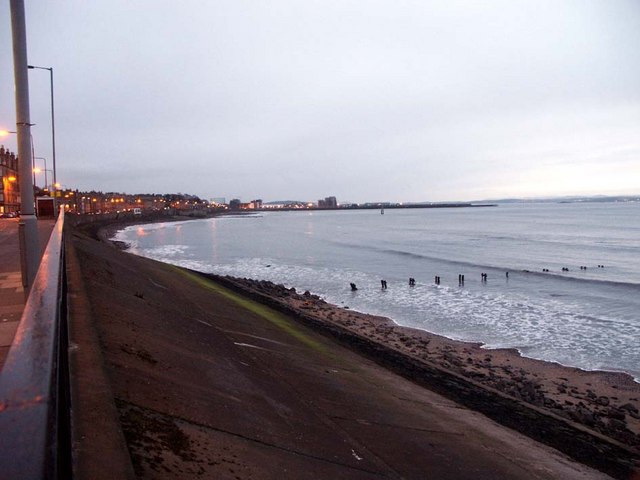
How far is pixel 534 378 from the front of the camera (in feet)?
47.6

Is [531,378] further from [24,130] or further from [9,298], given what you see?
[24,130]

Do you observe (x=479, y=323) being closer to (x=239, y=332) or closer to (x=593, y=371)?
(x=593, y=371)

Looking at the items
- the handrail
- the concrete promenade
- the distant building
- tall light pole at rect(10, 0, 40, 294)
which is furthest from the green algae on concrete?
the distant building

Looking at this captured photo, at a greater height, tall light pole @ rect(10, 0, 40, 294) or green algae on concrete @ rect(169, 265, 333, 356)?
tall light pole @ rect(10, 0, 40, 294)

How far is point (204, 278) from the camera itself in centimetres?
2742

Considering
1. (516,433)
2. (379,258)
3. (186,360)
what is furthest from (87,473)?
(379,258)

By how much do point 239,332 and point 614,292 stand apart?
25.3 meters

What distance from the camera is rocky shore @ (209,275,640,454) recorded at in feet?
37.8

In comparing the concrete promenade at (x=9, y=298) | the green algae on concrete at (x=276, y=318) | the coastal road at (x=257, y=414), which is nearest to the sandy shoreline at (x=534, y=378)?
the green algae on concrete at (x=276, y=318)

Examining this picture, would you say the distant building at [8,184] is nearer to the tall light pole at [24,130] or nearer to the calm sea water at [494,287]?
the calm sea water at [494,287]

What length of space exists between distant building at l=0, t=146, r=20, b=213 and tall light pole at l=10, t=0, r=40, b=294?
74.1 m

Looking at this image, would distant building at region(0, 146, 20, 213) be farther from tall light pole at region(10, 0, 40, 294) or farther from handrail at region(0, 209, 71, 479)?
handrail at region(0, 209, 71, 479)

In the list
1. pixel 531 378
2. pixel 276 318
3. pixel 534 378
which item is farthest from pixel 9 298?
pixel 534 378

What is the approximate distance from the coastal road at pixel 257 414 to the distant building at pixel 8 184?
235 ft
